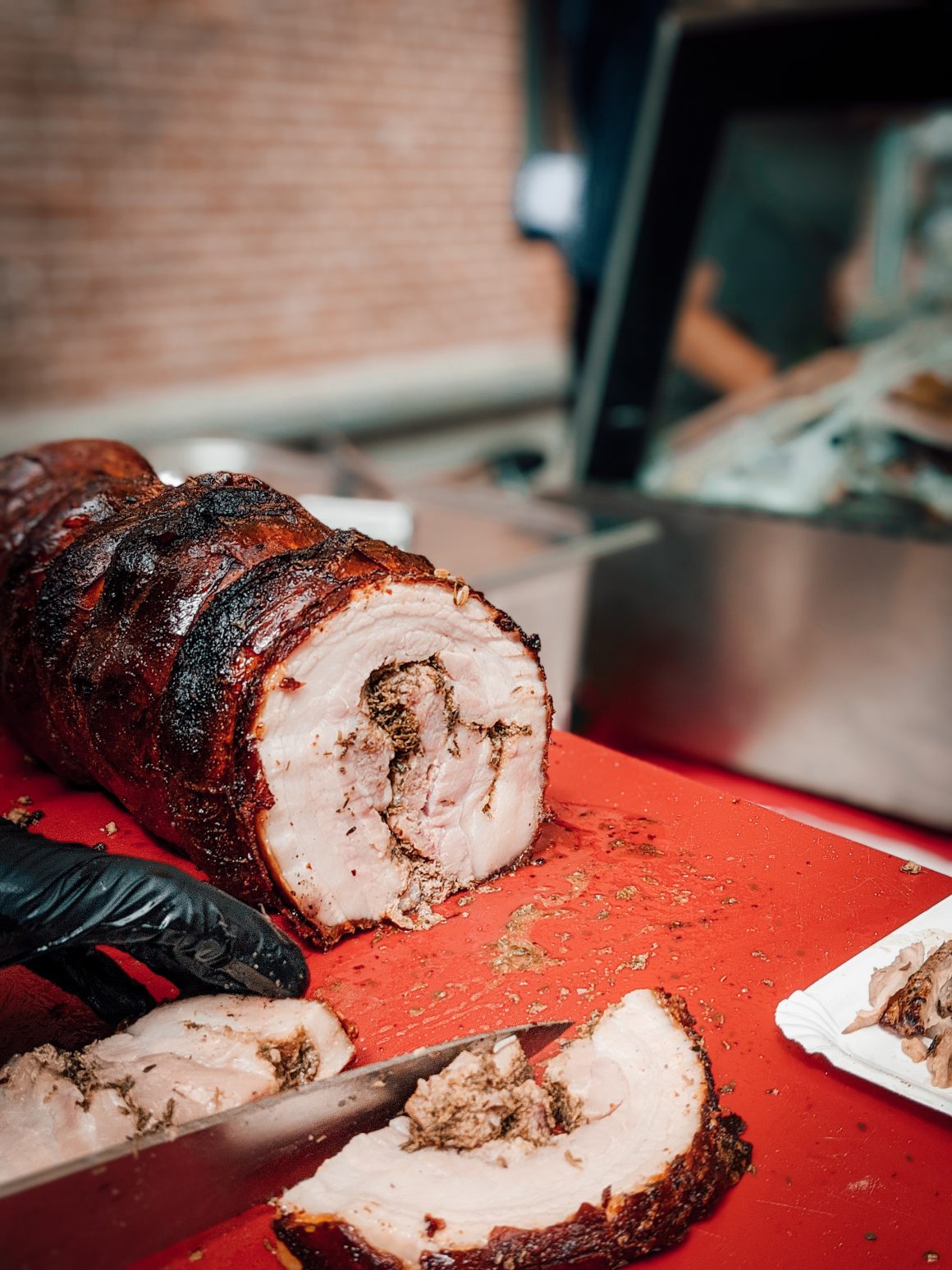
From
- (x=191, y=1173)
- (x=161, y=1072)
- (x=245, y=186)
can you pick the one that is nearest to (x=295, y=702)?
(x=161, y=1072)

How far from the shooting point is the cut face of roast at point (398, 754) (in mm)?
1703

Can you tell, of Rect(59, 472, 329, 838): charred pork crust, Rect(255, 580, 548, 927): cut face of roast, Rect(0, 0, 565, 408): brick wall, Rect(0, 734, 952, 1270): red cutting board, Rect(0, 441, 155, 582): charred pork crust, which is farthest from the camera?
Rect(0, 0, 565, 408): brick wall

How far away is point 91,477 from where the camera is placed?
2482mm

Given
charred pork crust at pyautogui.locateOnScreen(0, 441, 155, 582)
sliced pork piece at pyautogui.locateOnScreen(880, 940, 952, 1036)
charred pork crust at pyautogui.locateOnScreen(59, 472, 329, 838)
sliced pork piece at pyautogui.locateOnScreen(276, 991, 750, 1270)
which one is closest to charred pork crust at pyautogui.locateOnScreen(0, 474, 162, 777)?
charred pork crust at pyautogui.locateOnScreen(0, 441, 155, 582)

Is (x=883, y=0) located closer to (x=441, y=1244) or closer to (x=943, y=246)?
(x=943, y=246)

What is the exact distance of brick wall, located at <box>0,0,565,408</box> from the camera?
563 cm

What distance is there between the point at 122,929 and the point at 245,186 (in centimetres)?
597

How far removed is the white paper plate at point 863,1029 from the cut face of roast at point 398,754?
1.94 feet

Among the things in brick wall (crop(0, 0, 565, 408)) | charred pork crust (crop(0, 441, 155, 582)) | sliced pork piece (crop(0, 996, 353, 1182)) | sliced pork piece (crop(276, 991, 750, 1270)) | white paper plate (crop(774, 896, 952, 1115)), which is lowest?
sliced pork piece (crop(0, 996, 353, 1182))

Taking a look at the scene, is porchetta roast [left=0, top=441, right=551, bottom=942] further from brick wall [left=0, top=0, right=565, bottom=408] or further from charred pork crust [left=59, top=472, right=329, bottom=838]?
brick wall [left=0, top=0, right=565, bottom=408]

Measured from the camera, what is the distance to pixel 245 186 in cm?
652

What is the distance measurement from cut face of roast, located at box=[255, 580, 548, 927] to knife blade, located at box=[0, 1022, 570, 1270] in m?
0.42

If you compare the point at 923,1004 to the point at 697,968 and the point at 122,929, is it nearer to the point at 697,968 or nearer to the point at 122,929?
the point at 697,968

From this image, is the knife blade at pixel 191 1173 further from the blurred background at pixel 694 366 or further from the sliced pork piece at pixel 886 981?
the blurred background at pixel 694 366
